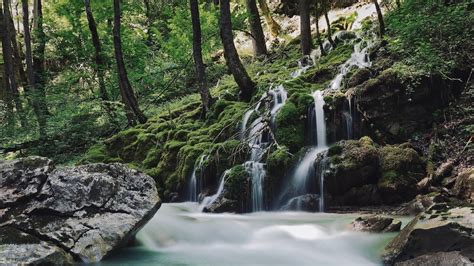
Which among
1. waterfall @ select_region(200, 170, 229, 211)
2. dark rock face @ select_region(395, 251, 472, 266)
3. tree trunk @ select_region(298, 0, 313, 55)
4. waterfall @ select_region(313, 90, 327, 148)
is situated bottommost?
dark rock face @ select_region(395, 251, 472, 266)

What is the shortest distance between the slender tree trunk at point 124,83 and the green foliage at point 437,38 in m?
7.87

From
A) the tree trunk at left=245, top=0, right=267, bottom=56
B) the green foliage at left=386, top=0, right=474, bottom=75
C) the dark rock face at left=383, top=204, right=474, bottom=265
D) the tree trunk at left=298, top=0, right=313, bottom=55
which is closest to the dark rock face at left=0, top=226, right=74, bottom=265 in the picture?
the dark rock face at left=383, top=204, right=474, bottom=265

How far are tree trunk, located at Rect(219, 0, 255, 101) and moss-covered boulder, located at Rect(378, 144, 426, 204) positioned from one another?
4868 mm

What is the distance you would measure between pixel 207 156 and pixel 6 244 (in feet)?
17.8

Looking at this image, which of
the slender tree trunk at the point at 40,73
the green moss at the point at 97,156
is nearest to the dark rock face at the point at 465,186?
the green moss at the point at 97,156

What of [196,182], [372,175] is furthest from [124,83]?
[372,175]

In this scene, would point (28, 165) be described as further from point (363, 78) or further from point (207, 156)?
point (363, 78)

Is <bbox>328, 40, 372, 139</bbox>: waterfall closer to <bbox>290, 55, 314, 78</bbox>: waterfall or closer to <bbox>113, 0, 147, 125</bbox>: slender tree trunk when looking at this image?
<bbox>290, 55, 314, 78</bbox>: waterfall

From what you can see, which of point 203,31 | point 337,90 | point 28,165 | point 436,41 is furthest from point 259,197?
point 203,31

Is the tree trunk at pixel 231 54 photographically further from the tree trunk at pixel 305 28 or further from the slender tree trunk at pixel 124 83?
the slender tree trunk at pixel 124 83

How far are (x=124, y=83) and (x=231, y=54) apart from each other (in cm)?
385

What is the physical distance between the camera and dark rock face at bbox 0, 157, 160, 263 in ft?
16.6

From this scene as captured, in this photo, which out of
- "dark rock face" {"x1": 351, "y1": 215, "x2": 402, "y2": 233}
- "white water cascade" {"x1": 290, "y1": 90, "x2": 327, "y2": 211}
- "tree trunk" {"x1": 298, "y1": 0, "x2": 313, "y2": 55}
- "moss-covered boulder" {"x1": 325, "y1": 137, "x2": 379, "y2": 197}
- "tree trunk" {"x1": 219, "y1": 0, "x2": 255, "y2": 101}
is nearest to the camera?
"dark rock face" {"x1": 351, "y1": 215, "x2": 402, "y2": 233}

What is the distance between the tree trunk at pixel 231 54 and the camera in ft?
37.5
